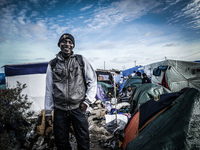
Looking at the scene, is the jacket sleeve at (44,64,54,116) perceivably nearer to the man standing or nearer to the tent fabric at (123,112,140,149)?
the man standing

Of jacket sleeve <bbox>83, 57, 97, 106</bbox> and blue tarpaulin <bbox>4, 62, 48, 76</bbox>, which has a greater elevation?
blue tarpaulin <bbox>4, 62, 48, 76</bbox>

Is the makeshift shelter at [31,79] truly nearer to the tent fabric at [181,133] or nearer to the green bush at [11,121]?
the green bush at [11,121]

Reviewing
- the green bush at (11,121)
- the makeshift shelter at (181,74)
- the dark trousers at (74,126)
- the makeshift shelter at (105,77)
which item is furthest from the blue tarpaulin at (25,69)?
the makeshift shelter at (181,74)

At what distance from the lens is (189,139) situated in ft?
4.01

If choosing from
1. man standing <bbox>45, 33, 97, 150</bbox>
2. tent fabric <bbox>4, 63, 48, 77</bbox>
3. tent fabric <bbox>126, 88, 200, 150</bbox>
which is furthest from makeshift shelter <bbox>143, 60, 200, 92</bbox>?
tent fabric <bbox>4, 63, 48, 77</bbox>

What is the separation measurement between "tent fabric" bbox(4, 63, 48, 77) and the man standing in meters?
6.38

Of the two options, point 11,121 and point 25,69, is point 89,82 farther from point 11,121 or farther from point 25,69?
point 25,69

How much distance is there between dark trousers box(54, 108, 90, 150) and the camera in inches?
74.8

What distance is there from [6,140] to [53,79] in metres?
1.82

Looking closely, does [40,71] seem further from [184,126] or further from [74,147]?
[184,126]

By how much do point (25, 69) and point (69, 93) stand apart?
23.8 feet

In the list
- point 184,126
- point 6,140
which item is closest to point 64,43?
point 184,126

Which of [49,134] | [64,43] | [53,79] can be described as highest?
[64,43]

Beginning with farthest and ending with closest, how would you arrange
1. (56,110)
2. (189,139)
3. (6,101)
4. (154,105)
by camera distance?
(6,101) → (154,105) → (56,110) → (189,139)
